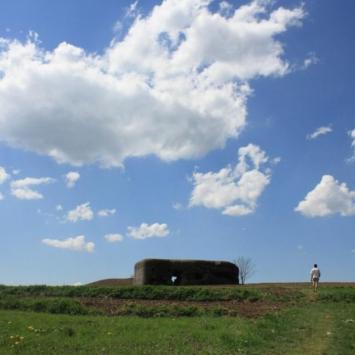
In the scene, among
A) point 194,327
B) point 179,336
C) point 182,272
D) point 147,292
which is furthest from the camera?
point 182,272

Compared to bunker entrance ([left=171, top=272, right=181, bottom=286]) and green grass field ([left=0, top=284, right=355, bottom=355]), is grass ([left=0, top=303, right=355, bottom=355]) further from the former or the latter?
bunker entrance ([left=171, top=272, right=181, bottom=286])

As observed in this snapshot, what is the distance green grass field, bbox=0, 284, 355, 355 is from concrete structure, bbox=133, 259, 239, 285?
13.3 m

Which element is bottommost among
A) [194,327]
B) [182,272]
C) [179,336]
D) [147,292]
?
[179,336]

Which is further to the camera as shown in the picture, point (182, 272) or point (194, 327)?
point (182, 272)

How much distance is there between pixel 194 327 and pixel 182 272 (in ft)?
81.2

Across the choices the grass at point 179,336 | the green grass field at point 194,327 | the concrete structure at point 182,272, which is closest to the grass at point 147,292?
the green grass field at point 194,327

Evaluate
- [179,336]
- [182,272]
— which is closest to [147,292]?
[182,272]

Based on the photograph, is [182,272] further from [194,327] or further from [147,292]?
[194,327]

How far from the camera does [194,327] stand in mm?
15406

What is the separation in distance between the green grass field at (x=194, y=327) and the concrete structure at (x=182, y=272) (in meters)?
13.3

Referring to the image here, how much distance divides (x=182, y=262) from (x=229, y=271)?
382cm

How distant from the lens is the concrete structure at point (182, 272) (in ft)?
129

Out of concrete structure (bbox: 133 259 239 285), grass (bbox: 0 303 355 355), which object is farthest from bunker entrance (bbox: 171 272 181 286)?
grass (bbox: 0 303 355 355)

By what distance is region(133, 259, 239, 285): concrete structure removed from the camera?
1551 inches
